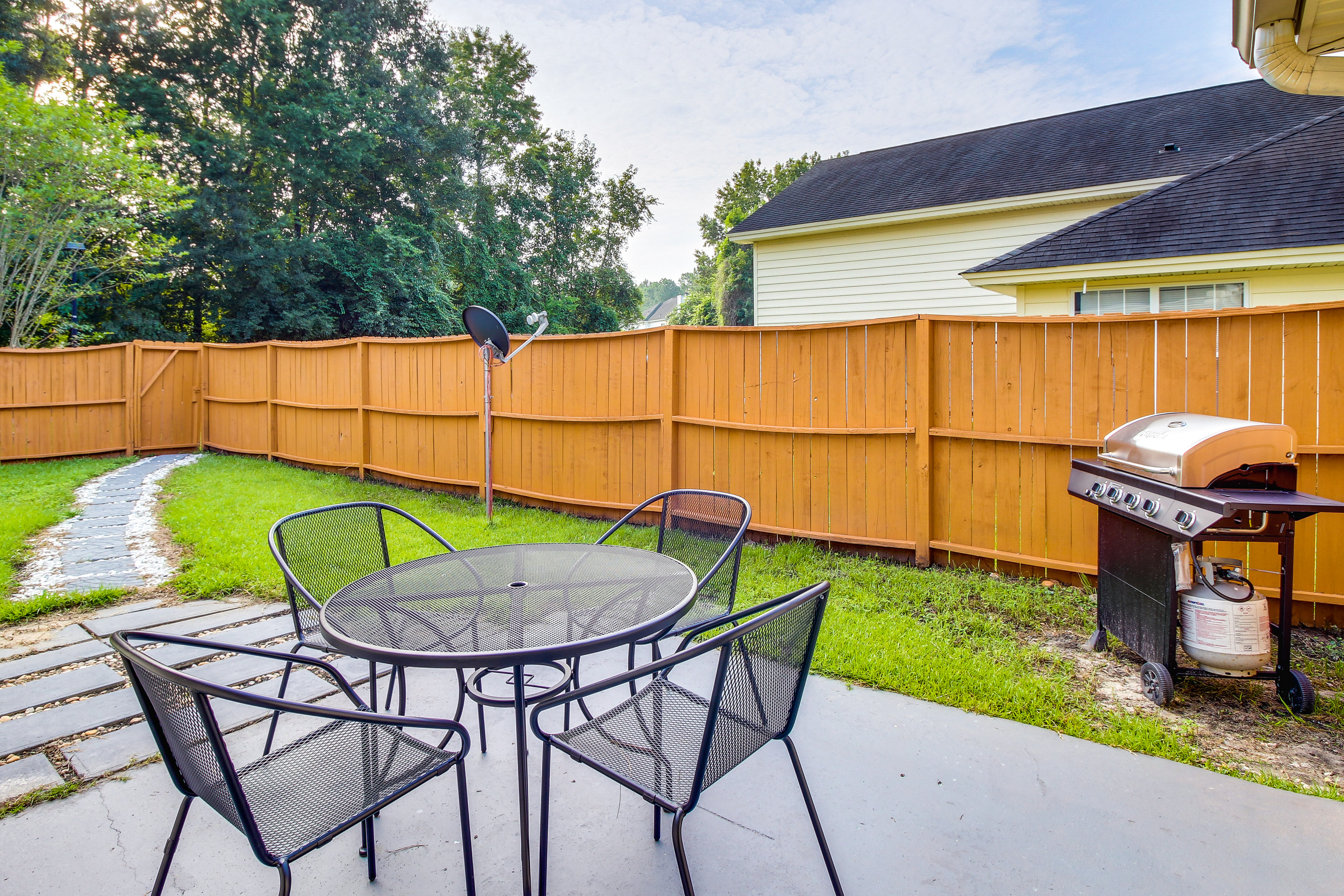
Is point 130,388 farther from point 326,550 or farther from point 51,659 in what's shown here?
point 326,550

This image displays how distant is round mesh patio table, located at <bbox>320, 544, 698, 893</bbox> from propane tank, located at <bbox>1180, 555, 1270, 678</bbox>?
6.64 feet

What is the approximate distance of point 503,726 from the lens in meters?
2.54

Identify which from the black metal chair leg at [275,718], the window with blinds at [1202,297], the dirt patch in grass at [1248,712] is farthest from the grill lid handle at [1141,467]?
the window with blinds at [1202,297]

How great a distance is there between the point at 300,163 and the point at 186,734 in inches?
723

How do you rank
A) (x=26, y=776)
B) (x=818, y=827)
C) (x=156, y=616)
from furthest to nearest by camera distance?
1. (x=156, y=616)
2. (x=26, y=776)
3. (x=818, y=827)

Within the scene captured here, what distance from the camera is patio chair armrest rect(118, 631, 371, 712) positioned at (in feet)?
5.00

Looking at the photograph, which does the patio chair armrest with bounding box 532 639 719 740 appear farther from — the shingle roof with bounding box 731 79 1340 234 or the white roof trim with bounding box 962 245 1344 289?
the shingle roof with bounding box 731 79 1340 234

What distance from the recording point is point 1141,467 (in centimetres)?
286

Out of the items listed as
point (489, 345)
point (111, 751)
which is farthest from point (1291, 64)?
point (111, 751)

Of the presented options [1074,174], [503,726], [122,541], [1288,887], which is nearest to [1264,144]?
[1074,174]

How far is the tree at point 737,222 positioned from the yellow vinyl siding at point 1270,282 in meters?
17.2

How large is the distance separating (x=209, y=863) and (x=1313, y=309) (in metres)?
4.95

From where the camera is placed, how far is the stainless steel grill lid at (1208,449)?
98.7 inches

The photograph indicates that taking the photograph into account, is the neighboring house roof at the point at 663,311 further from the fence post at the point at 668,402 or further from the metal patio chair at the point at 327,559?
the metal patio chair at the point at 327,559
